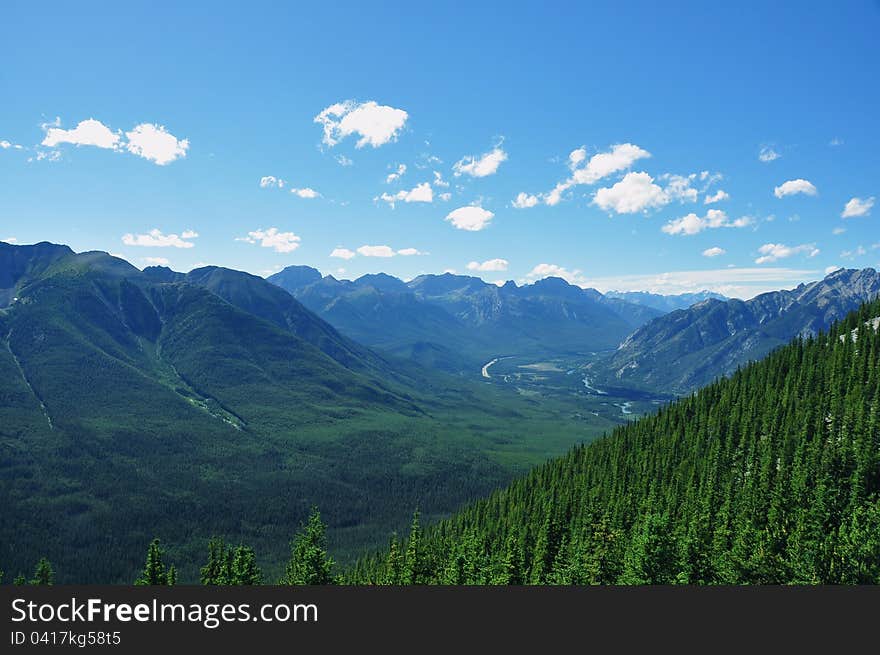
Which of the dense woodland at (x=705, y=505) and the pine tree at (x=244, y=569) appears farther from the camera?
the pine tree at (x=244, y=569)

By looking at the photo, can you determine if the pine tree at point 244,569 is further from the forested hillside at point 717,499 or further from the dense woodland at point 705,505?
the forested hillside at point 717,499

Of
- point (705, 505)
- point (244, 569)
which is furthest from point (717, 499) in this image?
point (244, 569)

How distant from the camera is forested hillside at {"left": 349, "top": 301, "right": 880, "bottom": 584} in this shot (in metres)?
68.0

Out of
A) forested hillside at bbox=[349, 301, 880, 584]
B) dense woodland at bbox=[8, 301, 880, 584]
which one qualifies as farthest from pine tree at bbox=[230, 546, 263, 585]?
forested hillside at bbox=[349, 301, 880, 584]

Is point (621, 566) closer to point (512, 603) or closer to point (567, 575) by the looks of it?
point (567, 575)

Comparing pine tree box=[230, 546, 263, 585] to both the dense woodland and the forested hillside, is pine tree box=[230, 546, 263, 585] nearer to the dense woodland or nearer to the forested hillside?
the dense woodland

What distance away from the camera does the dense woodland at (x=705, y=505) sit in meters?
67.6

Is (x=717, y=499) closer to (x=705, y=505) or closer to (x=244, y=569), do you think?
(x=705, y=505)

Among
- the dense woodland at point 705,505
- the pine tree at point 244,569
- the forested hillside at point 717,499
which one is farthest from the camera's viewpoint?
the pine tree at point 244,569

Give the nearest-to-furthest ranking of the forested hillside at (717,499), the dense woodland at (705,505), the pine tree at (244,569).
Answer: the dense woodland at (705,505) < the forested hillside at (717,499) < the pine tree at (244,569)

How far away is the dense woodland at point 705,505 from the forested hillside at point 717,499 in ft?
1.13

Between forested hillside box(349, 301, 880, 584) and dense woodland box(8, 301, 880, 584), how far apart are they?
1.13 feet

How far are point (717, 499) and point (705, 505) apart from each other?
9.70 m

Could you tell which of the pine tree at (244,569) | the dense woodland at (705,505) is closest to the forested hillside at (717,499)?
the dense woodland at (705,505)
